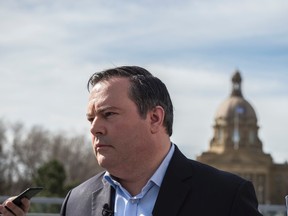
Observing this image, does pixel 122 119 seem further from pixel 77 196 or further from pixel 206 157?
pixel 206 157

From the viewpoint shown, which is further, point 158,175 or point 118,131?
point 158,175

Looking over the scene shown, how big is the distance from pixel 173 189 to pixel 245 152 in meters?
114

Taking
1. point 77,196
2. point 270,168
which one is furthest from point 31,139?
point 77,196

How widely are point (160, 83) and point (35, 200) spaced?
5.98m

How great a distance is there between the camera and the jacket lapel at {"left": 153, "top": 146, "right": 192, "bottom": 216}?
453 cm

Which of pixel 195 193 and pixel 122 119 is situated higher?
pixel 122 119

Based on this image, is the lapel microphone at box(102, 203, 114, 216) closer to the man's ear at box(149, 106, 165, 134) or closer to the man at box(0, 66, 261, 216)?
the man at box(0, 66, 261, 216)

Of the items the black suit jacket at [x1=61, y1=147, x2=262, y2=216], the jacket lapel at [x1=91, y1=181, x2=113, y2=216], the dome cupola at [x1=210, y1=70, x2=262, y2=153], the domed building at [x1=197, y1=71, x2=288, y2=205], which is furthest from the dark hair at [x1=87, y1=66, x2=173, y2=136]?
the dome cupola at [x1=210, y1=70, x2=262, y2=153]

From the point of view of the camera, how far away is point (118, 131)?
14.8ft

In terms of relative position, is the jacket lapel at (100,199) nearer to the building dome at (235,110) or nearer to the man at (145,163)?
the man at (145,163)

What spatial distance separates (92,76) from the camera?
15.4 ft

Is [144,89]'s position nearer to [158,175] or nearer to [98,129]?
[98,129]

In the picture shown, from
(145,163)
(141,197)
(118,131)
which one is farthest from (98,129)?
(141,197)

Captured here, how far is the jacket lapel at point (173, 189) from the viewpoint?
4531 millimetres
